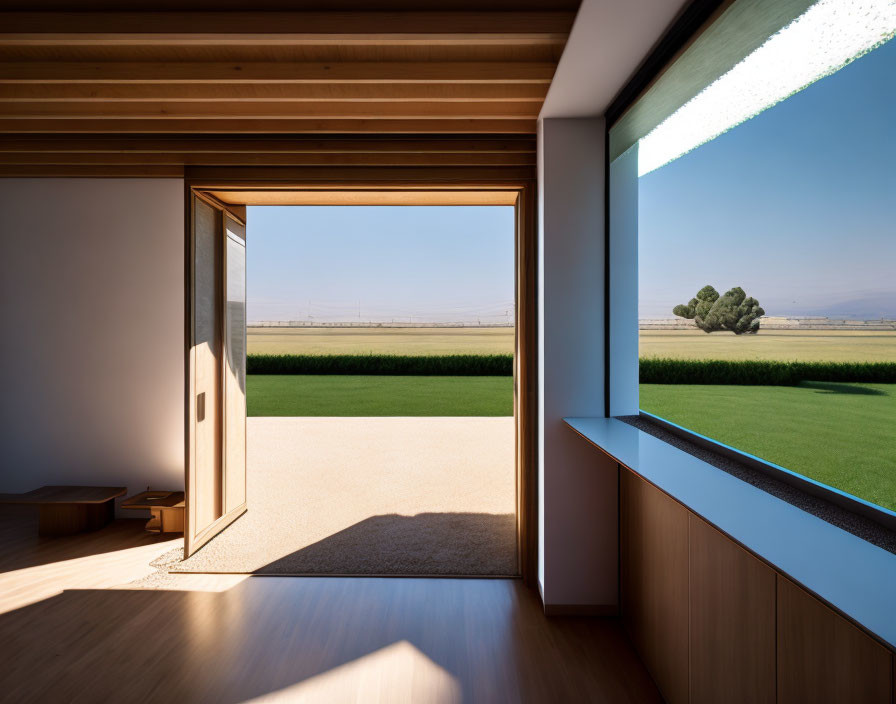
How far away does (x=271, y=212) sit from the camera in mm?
18062

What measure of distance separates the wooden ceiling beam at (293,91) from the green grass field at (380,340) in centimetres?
1573

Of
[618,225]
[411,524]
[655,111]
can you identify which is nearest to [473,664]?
[411,524]

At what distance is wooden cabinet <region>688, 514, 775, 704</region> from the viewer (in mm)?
1407

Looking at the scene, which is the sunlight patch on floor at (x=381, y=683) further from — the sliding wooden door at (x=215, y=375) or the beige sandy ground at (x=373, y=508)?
the sliding wooden door at (x=215, y=375)

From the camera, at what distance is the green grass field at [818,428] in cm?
125

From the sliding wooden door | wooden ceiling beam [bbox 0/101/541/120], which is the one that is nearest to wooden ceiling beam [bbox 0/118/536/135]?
wooden ceiling beam [bbox 0/101/541/120]

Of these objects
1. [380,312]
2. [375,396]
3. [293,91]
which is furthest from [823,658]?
[380,312]

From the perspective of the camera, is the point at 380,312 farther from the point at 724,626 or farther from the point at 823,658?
the point at 823,658

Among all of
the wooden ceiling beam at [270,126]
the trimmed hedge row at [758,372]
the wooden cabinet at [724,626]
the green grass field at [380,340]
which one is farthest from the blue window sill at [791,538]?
the green grass field at [380,340]

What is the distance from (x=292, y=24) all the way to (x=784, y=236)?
6.73 feet

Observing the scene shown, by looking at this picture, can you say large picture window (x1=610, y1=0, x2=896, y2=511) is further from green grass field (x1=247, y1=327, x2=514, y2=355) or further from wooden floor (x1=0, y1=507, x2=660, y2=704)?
green grass field (x1=247, y1=327, x2=514, y2=355)

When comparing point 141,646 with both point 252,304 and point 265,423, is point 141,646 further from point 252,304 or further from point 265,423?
point 252,304

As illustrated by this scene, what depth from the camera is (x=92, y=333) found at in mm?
4199

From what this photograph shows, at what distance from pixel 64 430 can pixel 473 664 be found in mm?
3947
